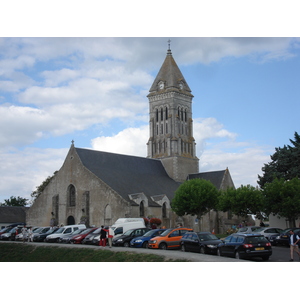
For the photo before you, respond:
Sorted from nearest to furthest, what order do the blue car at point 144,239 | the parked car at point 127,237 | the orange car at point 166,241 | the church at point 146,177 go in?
the orange car at point 166,241 → the blue car at point 144,239 → the parked car at point 127,237 → the church at point 146,177

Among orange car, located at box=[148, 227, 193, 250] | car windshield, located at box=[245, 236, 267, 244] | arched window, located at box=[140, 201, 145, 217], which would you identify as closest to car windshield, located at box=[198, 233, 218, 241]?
orange car, located at box=[148, 227, 193, 250]

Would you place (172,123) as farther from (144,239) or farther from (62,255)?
(62,255)

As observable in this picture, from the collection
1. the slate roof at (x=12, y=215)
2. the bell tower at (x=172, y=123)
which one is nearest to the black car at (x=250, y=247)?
the bell tower at (x=172, y=123)

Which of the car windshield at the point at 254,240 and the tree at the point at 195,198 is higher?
the tree at the point at 195,198

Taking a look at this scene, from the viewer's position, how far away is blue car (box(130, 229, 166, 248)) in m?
31.3

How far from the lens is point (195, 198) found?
169 ft

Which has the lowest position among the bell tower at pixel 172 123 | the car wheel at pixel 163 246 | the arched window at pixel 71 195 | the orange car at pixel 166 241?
the car wheel at pixel 163 246

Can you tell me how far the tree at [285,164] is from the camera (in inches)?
2249

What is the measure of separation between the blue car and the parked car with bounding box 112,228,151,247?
36.3 inches

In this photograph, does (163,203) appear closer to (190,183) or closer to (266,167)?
(190,183)

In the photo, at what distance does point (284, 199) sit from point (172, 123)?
30976 millimetres

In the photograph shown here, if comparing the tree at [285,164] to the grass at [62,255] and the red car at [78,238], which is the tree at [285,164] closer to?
the red car at [78,238]

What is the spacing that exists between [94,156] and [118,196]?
1008 centimetres

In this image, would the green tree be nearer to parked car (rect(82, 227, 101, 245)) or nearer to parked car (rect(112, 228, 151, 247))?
parked car (rect(112, 228, 151, 247))
